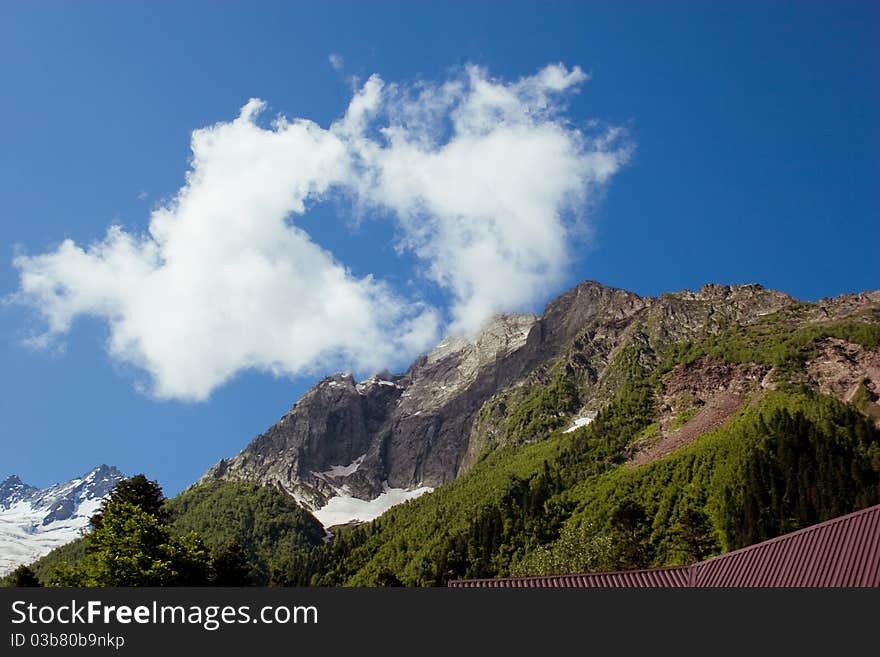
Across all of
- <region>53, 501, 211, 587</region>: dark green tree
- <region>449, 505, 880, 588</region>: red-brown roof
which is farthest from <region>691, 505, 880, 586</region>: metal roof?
<region>53, 501, 211, 587</region>: dark green tree

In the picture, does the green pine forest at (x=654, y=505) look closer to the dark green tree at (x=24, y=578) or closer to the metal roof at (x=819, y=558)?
the dark green tree at (x=24, y=578)

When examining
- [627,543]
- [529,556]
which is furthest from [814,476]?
[529,556]

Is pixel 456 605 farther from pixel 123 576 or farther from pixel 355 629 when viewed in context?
pixel 123 576

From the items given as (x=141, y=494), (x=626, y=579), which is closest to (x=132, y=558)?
(x=141, y=494)

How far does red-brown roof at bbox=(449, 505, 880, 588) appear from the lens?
26516mm

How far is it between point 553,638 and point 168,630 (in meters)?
11.0

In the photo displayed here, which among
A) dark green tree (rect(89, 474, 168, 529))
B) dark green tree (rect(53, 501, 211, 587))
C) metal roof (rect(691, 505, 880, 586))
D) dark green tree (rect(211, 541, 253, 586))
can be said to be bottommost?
metal roof (rect(691, 505, 880, 586))

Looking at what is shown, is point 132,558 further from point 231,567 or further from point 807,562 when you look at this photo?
point 807,562

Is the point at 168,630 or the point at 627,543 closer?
the point at 168,630

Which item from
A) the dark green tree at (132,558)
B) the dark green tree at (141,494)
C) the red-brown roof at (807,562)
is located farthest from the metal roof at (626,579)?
the dark green tree at (141,494)

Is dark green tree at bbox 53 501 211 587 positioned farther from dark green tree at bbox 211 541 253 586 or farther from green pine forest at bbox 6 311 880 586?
dark green tree at bbox 211 541 253 586

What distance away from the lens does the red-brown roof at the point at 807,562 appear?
87.0ft

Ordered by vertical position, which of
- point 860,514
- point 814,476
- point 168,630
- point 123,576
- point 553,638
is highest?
point 814,476

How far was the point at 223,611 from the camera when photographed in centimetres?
2031
